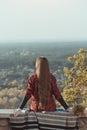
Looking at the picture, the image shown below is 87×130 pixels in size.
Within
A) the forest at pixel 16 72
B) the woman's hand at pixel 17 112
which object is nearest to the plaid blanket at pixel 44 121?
the woman's hand at pixel 17 112

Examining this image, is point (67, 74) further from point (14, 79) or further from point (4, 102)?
point (4, 102)

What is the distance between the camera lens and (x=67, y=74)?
8344 millimetres

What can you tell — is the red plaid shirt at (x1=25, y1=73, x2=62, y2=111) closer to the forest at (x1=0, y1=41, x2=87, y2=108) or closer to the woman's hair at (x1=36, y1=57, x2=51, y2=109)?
the woman's hair at (x1=36, y1=57, x2=51, y2=109)

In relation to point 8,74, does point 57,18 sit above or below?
above

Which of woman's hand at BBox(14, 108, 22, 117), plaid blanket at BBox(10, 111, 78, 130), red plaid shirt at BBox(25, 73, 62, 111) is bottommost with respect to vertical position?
plaid blanket at BBox(10, 111, 78, 130)

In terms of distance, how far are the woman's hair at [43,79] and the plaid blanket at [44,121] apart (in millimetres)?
148

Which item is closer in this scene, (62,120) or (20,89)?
(62,120)

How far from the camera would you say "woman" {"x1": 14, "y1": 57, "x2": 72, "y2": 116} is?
4.95 metres

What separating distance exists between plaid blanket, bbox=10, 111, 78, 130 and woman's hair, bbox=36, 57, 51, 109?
0.49 ft

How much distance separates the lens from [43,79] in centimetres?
498

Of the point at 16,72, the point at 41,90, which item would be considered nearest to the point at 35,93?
the point at 41,90

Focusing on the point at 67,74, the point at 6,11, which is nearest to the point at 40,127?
the point at 67,74

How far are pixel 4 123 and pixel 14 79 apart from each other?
72.1 inches

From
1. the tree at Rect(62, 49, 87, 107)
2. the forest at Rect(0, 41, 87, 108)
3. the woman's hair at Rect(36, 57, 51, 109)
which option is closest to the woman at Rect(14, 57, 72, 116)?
the woman's hair at Rect(36, 57, 51, 109)
